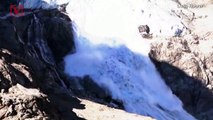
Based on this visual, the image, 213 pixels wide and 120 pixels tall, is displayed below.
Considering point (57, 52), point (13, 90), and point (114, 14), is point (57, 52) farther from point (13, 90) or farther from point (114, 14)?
point (13, 90)

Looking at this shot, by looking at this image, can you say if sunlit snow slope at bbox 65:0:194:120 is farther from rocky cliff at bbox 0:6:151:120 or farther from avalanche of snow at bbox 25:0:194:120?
rocky cliff at bbox 0:6:151:120

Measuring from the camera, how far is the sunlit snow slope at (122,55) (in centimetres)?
4362

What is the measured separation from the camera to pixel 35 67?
1393 inches

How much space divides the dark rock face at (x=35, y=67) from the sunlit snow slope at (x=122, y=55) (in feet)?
6.00

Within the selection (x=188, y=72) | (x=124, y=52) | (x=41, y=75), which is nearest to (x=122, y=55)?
(x=124, y=52)

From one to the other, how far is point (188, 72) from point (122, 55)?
17.9 feet

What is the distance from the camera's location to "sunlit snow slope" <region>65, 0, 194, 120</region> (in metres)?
43.6

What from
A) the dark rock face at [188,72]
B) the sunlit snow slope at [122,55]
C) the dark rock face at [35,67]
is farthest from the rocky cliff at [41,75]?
the dark rock face at [188,72]

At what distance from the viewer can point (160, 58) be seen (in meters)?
50.4

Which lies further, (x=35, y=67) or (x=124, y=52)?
(x=124, y=52)

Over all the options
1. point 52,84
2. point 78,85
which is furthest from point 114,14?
point 52,84

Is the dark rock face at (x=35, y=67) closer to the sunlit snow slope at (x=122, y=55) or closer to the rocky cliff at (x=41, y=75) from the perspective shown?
the rocky cliff at (x=41, y=75)

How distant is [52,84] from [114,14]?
67.4 feet

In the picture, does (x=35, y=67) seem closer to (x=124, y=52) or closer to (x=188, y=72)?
(x=124, y=52)
